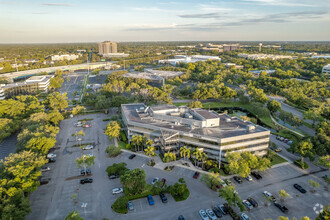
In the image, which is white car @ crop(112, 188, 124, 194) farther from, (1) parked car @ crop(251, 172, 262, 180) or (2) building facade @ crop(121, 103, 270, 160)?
(1) parked car @ crop(251, 172, 262, 180)

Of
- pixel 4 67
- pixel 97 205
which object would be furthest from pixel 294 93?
pixel 4 67

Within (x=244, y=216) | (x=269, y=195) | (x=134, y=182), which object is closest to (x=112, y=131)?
(x=134, y=182)

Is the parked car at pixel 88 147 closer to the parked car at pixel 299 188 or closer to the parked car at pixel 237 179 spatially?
the parked car at pixel 237 179

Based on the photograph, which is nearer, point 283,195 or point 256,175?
point 283,195

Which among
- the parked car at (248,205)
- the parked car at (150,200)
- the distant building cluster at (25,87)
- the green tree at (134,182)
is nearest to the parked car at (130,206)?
the green tree at (134,182)

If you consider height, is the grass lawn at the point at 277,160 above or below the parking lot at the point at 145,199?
above

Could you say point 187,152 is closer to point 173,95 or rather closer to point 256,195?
point 256,195

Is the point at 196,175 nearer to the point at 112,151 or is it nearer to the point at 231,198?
the point at 231,198
